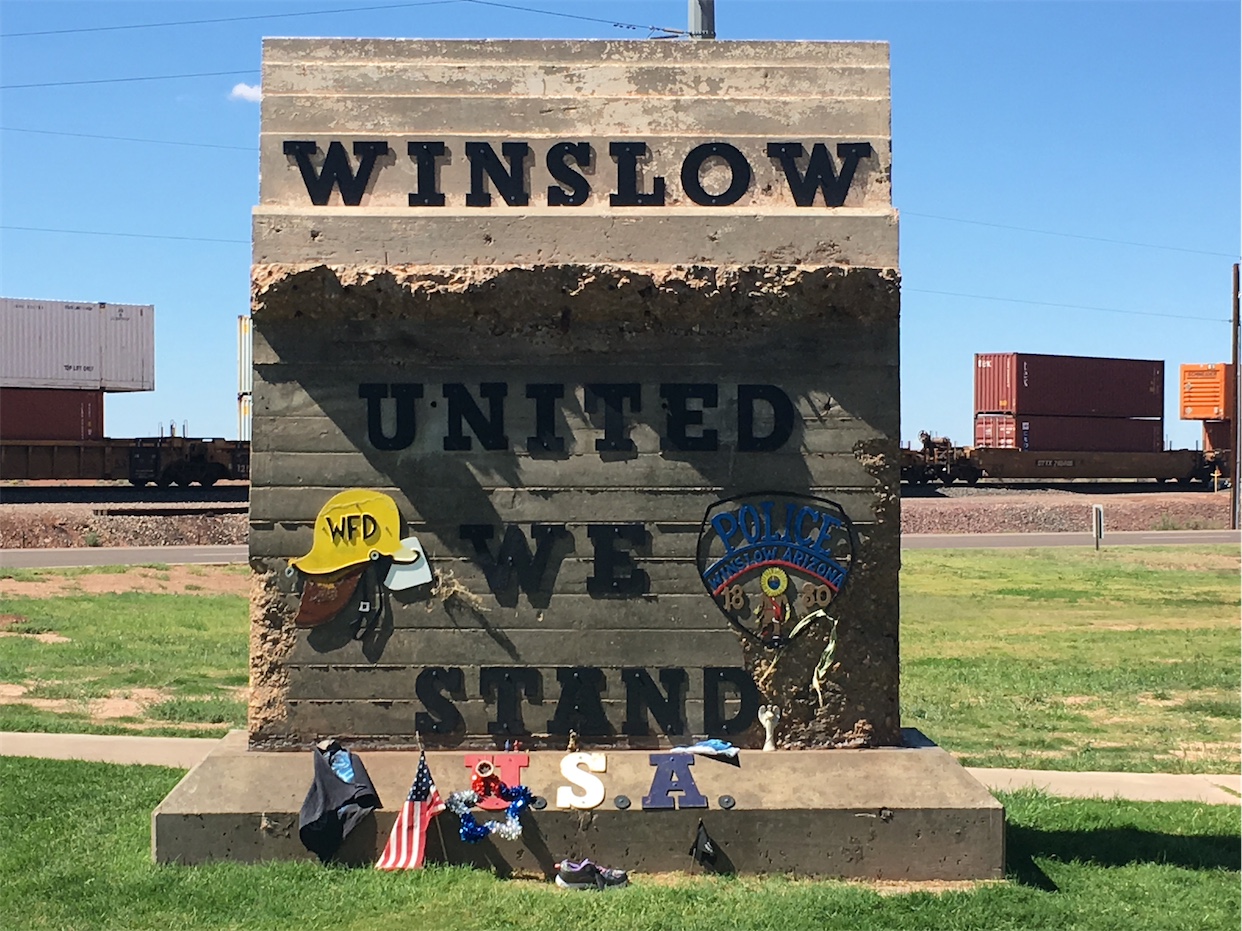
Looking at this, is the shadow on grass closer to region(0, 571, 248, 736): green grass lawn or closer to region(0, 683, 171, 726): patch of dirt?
region(0, 571, 248, 736): green grass lawn

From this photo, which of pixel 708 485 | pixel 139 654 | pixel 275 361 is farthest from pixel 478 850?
pixel 139 654

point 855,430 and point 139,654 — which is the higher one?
point 855,430

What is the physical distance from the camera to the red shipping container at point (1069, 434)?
53.9 metres

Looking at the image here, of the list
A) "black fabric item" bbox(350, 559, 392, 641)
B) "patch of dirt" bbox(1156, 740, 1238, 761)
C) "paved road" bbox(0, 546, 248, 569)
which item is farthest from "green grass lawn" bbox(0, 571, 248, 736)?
"patch of dirt" bbox(1156, 740, 1238, 761)

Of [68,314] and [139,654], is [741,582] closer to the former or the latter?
[139,654]

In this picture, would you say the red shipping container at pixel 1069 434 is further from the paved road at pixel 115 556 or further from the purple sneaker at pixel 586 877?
the purple sneaker at pixel 586 877

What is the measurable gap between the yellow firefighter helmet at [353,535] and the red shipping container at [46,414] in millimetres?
39244

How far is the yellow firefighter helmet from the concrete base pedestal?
3.59 ft

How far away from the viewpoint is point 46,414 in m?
43.2

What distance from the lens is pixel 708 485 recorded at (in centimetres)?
716

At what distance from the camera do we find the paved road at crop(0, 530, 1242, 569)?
25766 mm

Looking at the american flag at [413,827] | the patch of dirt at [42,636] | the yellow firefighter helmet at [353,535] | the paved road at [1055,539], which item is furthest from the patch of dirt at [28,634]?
the paved road at [1055,539]

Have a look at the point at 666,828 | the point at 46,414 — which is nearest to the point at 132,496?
the point at 46,414

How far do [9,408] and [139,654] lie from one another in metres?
31.1
